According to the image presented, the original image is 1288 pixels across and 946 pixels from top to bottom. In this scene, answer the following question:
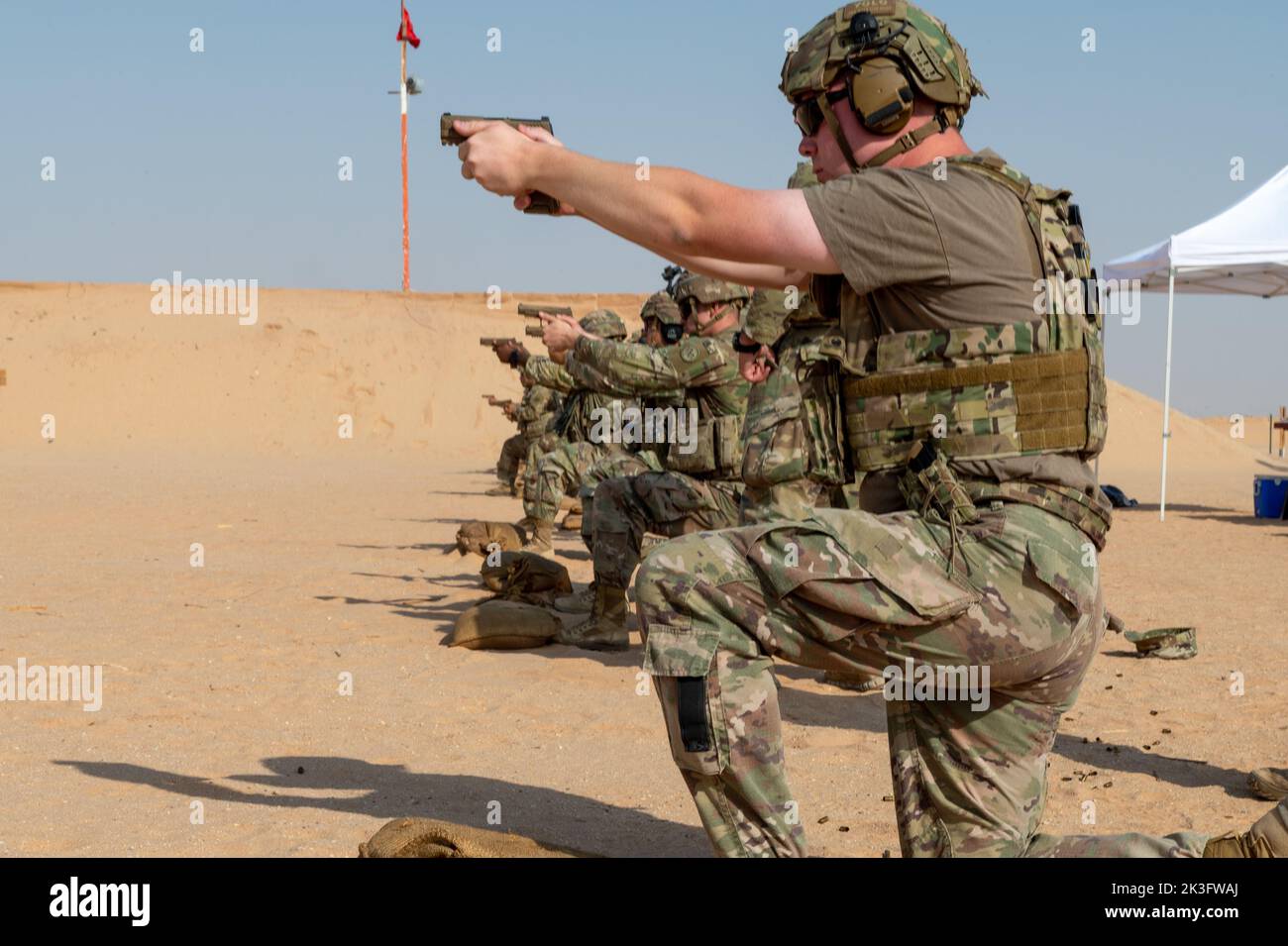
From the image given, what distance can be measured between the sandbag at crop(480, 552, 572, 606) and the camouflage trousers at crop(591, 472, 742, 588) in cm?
107

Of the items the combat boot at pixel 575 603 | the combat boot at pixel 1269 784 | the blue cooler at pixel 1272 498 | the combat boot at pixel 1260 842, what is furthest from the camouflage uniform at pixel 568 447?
the blue cooler at pixel 1272 498

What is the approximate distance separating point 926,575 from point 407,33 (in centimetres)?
3711

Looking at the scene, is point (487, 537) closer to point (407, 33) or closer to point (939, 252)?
point (939, 252)

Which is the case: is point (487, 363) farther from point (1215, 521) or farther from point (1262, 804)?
point (1262, 804)

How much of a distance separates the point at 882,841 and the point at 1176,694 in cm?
291

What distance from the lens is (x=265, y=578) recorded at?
A: 10.2 m

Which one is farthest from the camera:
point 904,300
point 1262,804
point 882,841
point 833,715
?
point 833,715

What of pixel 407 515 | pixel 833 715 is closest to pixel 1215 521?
pixel 407 515

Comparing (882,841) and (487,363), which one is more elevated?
(487,363)

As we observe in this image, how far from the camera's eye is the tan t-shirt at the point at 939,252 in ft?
9.11

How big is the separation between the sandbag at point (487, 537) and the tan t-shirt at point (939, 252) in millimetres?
8768

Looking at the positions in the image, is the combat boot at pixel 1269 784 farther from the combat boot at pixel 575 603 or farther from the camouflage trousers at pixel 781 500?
the combat boot at pixel 575 603

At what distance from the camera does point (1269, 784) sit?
15.3 feet

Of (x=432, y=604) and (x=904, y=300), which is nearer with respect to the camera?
(x=904, y=300)
